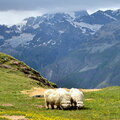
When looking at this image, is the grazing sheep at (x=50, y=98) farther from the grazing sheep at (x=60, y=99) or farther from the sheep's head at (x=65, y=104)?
the sheep's head at (x=65, y=104)

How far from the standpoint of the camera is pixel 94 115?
42.2m

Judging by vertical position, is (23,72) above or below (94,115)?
above

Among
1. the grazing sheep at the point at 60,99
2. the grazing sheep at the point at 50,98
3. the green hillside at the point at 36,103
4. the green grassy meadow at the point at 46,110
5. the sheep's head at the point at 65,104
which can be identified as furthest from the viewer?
the grazing sheep at the point at 50,98

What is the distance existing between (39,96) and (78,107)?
20.6 meters

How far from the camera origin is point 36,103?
189 ft

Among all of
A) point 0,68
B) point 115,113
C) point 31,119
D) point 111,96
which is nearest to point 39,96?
point 111,96

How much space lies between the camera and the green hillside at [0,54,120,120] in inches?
1606

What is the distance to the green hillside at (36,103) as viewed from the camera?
4080cm

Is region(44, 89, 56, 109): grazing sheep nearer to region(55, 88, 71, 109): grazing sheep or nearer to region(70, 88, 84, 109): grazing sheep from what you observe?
region(55, 88, 71, 109): grazing sheep

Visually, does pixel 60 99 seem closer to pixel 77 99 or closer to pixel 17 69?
pixel 77 99

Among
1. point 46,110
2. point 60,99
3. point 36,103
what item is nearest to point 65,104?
point 60,99

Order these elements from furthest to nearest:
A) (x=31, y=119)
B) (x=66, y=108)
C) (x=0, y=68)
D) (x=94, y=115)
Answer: (x=0, y=68) < (x=66, y=108) < (x=94, y=115) < (x=31, y=119)

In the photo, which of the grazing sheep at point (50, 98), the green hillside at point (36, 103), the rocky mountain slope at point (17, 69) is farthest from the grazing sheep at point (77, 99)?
the rocky mountain slope at point (17, 69)

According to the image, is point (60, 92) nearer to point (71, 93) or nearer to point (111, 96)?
point (71, 93)
